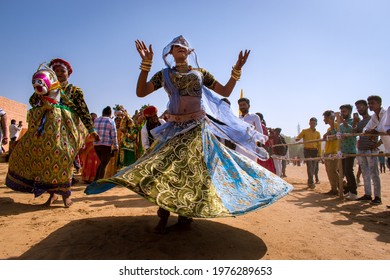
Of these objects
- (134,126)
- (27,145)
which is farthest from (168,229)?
(134,126)

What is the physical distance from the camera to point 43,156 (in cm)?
423

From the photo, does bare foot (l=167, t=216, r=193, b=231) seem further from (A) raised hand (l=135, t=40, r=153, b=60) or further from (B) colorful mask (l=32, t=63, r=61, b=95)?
(B) colorful mask (l=32, t=63, r=61, b=95)

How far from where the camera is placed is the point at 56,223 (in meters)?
3.43

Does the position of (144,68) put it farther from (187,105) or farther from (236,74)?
(236,74)

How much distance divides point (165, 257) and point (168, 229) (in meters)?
0.65

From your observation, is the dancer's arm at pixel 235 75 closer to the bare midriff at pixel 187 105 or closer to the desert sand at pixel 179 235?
the bare midriff at pixel 187 105

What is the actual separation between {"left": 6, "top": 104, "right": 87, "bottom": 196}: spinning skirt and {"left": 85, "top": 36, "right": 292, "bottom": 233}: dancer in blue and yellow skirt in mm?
1902

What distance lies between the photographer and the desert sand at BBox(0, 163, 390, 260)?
8.36ft

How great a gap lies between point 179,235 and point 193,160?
0.85 m

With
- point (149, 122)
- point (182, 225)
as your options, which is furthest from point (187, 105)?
point (149, 122)

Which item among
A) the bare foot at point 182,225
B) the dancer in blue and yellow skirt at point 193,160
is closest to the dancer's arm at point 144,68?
the dancer in blue and yellow skirt at point 193,160

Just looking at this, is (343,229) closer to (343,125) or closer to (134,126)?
(343,125)

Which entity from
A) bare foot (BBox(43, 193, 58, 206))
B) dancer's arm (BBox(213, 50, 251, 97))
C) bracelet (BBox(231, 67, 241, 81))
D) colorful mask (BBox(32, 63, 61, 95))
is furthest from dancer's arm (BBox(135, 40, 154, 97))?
bare foot (BBox(43, 193, 58, 206))

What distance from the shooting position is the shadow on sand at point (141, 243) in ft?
8.08
